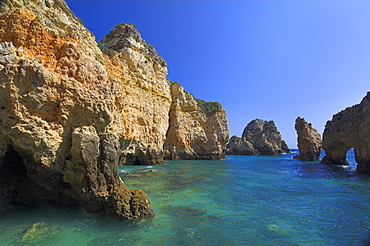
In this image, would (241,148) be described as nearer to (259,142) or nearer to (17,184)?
(259,142)

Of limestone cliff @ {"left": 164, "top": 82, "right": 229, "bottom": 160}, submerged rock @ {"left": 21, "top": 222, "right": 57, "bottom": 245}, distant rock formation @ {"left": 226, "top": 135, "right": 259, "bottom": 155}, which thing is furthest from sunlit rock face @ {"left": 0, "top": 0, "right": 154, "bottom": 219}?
distant rock formation @ {"left": 226, "top": 135, "right": 259, "bottom": 155}

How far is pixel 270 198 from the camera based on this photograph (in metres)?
9.89

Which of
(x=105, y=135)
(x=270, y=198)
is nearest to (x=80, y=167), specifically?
(x=105, y=135)

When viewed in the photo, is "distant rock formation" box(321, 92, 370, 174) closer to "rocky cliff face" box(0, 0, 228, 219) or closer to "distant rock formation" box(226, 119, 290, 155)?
"rocky cliff face" box(0, 0, 228, 219)

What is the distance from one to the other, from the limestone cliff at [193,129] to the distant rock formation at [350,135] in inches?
847

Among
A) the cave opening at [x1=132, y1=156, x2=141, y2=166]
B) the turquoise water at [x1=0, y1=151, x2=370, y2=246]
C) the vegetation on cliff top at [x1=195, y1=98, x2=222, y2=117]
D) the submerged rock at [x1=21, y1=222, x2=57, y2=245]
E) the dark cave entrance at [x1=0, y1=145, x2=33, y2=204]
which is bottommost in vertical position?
the turquoise water at [x1=0, y1=151, x2=370, y2=246]

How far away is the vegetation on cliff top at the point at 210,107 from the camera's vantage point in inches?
1873

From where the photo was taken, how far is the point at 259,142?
248 ft

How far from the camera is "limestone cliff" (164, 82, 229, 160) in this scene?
38844 millimetres

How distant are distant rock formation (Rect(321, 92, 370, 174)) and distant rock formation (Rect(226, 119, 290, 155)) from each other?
42192 millimetres

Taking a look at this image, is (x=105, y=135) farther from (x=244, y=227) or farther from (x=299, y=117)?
(x=299, y=117)

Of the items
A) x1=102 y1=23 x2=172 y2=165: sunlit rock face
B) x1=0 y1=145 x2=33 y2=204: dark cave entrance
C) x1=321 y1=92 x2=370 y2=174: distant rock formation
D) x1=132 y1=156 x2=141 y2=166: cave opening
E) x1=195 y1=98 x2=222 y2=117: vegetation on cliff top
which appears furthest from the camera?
x1=195 y1=98 x2=222 y2=117: vegetation on cliff top

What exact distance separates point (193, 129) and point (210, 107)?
9.80 m

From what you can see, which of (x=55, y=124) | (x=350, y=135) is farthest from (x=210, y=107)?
(x=55, y=124)
